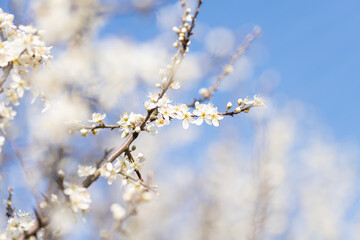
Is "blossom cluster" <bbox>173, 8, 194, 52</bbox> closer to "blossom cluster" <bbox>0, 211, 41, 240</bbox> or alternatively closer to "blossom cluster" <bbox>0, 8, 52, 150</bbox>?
"blossom cluster" <bbox>0, 8, 52, 150</bbox>

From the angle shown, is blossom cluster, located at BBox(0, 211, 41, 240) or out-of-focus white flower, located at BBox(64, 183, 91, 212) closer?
out-of-focus white flower, located at BBox(64, 183, 91, 212)

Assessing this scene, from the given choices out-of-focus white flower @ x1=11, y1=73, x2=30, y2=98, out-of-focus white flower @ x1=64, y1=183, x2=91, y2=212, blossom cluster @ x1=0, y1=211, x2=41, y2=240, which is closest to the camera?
out-of-focus white flower @ x1=64, y1=183, x2=91, y2=212

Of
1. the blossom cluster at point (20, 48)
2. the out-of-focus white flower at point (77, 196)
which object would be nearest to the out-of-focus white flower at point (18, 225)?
the out-of-focus white flower at point (77, 196)

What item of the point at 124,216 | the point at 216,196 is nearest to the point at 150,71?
the point at 124,216

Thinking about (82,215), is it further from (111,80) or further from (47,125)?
(111,80)

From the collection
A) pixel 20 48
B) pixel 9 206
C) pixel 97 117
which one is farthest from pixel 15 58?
pixel 9 206

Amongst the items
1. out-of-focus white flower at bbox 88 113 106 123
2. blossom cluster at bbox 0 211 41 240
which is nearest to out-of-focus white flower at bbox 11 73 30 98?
out-of-focus white flower at bbox 88 113 106 123

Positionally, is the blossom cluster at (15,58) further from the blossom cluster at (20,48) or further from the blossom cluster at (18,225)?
the blossom cluster at (18,225)
